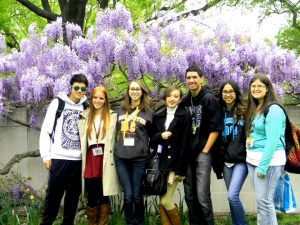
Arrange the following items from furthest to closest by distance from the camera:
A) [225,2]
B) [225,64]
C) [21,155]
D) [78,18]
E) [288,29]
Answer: [288,29] < [225,2] < [78,18] < [21,155] < [225,64]

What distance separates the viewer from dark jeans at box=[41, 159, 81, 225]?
4930 millimetres

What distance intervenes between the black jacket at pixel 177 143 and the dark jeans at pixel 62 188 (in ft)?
3.19

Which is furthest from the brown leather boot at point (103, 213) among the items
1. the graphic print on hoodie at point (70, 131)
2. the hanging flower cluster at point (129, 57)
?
the hanging flower cluster at point (129, 57)

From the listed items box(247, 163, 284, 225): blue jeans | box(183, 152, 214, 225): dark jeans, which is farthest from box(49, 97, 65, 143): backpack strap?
box(247, 163, 284, 225): blue jeans

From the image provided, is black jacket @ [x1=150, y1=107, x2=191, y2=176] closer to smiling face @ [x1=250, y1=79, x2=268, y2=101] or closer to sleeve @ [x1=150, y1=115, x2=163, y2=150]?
sleeve @ [x1=150, y1=115, x2=163, y2=150]

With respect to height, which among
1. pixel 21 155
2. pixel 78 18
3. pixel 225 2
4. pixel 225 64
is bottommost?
pixel 21 155

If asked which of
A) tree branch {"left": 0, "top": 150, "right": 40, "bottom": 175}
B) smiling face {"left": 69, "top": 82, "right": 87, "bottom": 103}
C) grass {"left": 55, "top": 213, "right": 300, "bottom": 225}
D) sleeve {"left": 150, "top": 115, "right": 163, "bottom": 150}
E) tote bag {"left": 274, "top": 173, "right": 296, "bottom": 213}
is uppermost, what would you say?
smiling face {"left": 69, "top": 82, "right": 87, "bottom": 103}

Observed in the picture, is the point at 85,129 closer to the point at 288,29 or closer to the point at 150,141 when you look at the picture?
the point at 150,141

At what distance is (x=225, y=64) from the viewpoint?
6.09 metres

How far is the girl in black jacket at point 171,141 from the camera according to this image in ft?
15.9

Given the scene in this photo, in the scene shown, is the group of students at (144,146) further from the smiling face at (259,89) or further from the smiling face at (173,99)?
the smiling face at (259,89)

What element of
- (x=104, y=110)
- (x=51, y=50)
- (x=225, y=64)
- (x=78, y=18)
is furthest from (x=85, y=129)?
(x=78, y=18)

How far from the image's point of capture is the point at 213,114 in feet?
15.8

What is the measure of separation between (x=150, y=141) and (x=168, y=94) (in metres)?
0.56
